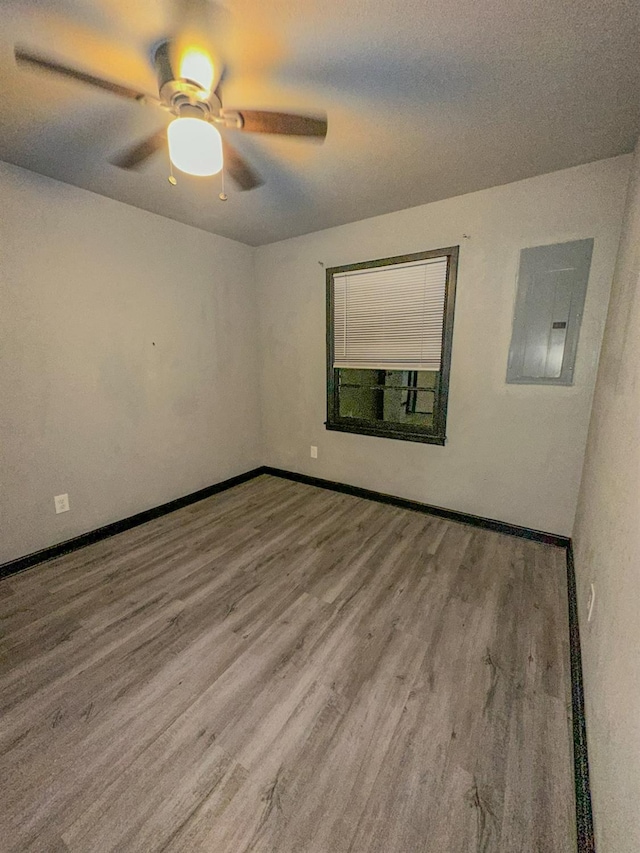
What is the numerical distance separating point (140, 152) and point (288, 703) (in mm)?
2661

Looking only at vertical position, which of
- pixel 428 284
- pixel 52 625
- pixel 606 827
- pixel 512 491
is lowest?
pixel 52 625

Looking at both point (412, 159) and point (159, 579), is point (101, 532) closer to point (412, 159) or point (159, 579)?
point (159, 579)

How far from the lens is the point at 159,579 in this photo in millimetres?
2086

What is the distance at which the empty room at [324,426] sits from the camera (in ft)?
3.51

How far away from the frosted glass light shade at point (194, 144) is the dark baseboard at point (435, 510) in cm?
268

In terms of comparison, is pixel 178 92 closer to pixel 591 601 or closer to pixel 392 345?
pixel 392 345

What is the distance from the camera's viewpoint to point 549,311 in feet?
7.16

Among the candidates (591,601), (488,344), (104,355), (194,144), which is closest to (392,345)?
(488,344)

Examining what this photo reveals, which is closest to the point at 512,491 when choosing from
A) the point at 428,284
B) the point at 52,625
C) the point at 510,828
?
the point at 428,284

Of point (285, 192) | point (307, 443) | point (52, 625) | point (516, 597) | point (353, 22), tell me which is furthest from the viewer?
point (307, 443)

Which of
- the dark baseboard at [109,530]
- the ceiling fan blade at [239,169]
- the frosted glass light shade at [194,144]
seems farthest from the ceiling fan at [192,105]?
the dark baseboard at [109,530]

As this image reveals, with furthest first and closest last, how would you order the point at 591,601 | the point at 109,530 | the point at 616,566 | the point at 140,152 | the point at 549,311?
the point at 109,530
the point at 549,311
the point at 140,152
the point at 591,601
the point at 616,566

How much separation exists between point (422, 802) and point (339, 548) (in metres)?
1.43

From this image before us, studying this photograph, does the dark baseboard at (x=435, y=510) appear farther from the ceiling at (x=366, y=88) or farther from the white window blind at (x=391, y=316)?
the ceiling at (x=366, y=88)
